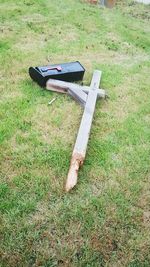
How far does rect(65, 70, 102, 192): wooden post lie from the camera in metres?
3.41

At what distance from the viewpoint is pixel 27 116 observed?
4.37 metres

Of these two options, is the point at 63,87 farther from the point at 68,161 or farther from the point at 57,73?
the point at 68,161

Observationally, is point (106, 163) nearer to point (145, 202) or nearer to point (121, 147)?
point (121, 147)

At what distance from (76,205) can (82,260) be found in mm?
589

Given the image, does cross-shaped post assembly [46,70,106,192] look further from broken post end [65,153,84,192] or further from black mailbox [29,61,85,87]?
black mailbox [29,61,85,87]

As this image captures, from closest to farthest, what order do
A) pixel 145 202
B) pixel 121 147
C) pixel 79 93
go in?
pixel 145 202
pixel 121 147
pixel 79 93

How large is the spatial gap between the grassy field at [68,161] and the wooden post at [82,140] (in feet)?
0.37

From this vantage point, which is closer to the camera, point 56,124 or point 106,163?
point 106,163

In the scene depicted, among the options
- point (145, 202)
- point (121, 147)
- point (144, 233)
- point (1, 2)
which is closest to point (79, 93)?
point (121, 147)

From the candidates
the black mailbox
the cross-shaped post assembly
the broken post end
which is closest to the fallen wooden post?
the cross-shaped post assembly

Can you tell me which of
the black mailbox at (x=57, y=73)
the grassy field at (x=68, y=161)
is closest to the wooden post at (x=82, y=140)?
the grassy field at (x=68, y=161)

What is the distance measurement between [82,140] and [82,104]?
1075 millimetres

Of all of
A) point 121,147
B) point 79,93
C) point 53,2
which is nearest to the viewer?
point 121,147

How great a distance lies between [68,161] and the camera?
371 centimetres
